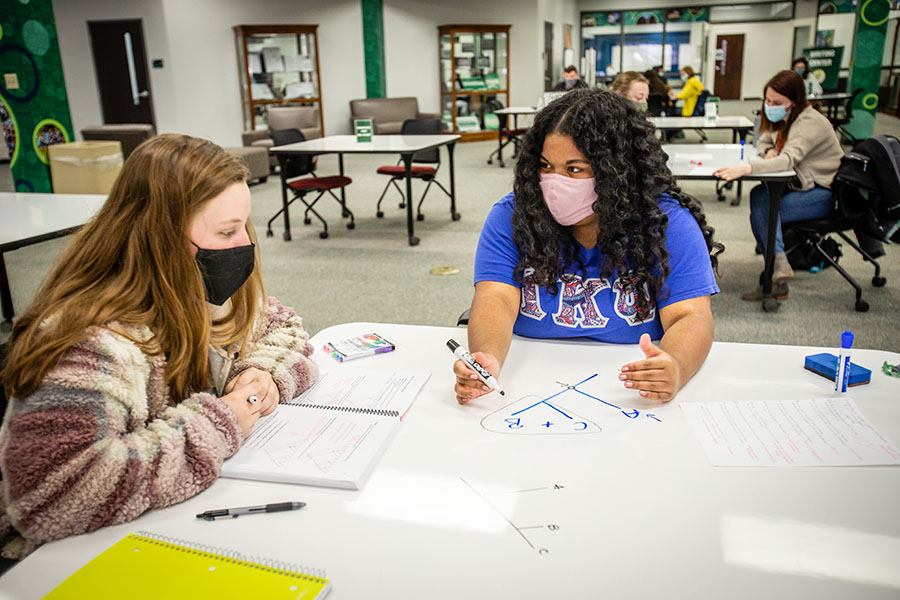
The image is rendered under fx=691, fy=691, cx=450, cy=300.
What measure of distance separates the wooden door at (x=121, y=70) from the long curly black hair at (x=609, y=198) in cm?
994

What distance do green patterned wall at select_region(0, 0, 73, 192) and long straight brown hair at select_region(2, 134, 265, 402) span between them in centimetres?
665

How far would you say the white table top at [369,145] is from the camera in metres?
5.46

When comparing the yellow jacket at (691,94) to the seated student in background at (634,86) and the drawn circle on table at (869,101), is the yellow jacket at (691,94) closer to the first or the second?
the drawn circle on table at (869,101)

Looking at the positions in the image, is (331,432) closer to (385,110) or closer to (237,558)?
(237,558)

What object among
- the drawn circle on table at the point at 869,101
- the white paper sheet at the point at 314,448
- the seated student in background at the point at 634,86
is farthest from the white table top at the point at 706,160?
the drawn circle on table at the point at 869,101

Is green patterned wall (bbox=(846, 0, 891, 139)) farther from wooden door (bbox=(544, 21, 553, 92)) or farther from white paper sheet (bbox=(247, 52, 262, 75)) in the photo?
white paper sheet (bbox=(247, 52, 262, 75))

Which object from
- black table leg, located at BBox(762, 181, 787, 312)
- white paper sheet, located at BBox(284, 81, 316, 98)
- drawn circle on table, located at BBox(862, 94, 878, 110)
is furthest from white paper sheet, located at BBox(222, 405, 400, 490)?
drawn circle on table, located at BBox(862, 94, 878, 110)

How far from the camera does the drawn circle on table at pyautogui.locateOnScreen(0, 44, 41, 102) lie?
6395 millimetres

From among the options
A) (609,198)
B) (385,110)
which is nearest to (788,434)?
(609,198)

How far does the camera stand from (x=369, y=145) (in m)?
5.78

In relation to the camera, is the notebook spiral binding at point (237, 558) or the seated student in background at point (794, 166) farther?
the seated student in background at point (794, 166)

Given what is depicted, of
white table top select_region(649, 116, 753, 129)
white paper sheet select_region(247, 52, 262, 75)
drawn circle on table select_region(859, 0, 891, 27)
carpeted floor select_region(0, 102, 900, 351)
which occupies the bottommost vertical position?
carpeted floor select_region(0, 102, 900, 351)

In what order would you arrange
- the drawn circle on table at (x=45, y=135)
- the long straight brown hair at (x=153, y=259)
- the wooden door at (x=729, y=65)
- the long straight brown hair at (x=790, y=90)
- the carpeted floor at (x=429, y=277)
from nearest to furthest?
the long straight brown hair at (x=153, y=259) < the carpeted floor at (x=429, y=277) < the long straight brown hair at (x=790, y=90) < the drawn circle on table at (x=45, y=135) < the wooden door at (x=729, y=65)

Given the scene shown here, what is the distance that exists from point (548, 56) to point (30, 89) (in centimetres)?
1032
